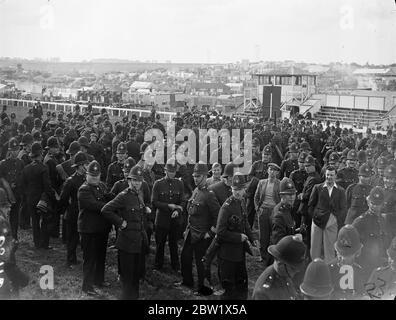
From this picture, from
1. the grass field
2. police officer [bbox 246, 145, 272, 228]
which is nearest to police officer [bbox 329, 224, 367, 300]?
the grass field

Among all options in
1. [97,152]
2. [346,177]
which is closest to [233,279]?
[346,177]

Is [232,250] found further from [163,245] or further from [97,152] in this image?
[97,152]

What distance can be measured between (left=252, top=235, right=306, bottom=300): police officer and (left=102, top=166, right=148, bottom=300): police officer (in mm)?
2491

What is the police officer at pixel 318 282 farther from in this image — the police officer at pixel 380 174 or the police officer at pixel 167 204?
the police officer at pixel 380 174

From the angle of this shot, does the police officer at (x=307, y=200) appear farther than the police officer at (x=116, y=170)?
No

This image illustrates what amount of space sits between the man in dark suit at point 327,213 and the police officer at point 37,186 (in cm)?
448

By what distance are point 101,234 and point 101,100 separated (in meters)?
37.2

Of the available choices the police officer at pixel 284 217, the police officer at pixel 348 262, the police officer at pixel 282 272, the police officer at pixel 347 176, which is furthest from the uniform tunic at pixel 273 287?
the police officer at pixel 347 176

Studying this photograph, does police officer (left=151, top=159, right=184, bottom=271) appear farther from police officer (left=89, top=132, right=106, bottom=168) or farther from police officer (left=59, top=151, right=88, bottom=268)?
police officer (left=89, top=132, right=106, bottom=168)

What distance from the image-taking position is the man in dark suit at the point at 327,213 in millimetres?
7340

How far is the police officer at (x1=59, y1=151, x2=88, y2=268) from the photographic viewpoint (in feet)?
24.3

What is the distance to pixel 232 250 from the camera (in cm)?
599

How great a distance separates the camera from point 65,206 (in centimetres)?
771

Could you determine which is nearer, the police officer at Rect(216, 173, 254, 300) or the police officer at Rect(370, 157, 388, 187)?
the police officer at Rect(216, 173, 254, 300)
